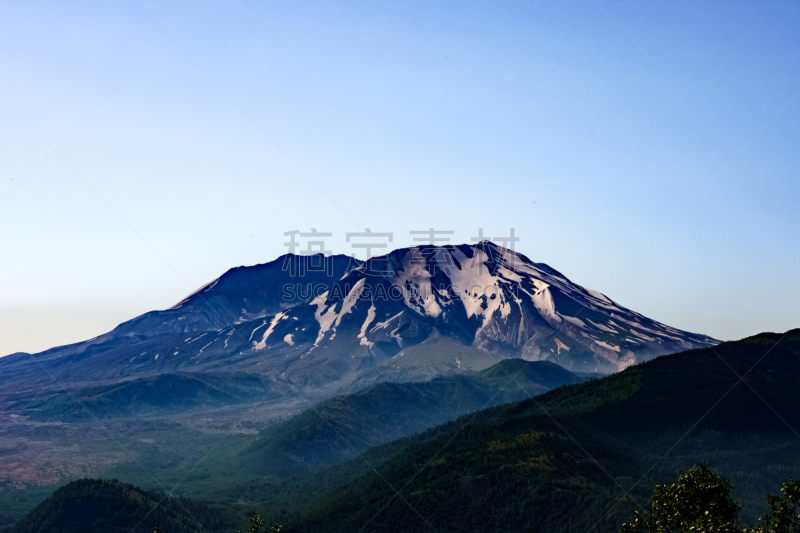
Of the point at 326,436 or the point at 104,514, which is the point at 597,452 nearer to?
the point at 104,514

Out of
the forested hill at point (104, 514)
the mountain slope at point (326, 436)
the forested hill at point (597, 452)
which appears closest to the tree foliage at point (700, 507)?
the forested hill at point (597, 452)

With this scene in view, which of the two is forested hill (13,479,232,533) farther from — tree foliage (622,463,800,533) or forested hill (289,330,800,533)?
tree foliage (622,463,800,533)

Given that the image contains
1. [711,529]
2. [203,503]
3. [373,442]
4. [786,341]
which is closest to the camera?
[711,529]

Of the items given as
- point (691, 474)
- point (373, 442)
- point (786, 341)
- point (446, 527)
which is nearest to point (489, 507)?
point (446, 527)

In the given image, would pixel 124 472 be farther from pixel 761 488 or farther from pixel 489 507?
pixel 761 488

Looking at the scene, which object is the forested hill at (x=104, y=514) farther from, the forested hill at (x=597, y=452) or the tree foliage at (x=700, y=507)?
the tree foliage at (x=700, y=507)

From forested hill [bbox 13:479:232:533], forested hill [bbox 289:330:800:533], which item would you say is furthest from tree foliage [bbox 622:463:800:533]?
forested hill [bbox 13:479:232:533]
